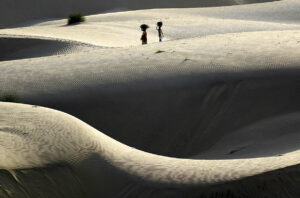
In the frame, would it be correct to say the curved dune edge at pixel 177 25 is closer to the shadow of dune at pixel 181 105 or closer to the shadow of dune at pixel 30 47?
the shadow of dune at pixel 30 47

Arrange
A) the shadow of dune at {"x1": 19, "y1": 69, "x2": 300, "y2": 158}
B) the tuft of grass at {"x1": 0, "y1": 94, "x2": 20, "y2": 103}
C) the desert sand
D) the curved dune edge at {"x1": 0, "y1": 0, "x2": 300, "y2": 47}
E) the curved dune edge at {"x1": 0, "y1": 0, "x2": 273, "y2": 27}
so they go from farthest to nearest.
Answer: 1. the curved dune edge at {"x1": 0, "y1": 0, "x2": 273, "y2": 27}
2. the curved dune edge at {"x1": 0, "y1": 0, "x2": 300, "y2": 47}
3. the tuft of grass at {"x1": 0, "y1": 94, "x2": 20, "y2": 103}
4. the shadow of dune at {"x1": 19, "y1": 69, "x2": 300, "y2": 158}
5. the desert sand

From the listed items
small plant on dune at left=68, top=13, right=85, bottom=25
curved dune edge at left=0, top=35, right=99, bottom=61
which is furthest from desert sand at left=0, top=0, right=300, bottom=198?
small plant on dune at left=68, top=13, right=85, bottom=25

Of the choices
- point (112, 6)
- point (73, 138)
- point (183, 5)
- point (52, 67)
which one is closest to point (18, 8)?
point (112, 6)

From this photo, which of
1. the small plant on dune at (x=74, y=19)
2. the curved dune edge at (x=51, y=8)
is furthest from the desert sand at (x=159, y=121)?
the curved dune edge at (x=51, y=8)

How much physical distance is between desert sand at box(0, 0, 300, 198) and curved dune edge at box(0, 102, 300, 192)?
0.01 m

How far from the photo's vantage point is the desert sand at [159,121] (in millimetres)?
5094

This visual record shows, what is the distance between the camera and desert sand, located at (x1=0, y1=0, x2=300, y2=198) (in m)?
5.09

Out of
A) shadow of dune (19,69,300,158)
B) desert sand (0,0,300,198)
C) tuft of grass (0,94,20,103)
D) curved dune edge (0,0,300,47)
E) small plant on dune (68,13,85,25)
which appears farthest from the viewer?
small plant on dune (68,13,85,25)

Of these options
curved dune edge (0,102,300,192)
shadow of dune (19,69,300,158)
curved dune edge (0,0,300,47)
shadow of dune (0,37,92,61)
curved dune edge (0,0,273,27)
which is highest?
curved dune edge (0,102,300,192)

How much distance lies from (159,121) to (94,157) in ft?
12.3

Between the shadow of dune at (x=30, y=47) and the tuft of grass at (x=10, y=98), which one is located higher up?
the tuft of grass at (x=10, y=98)

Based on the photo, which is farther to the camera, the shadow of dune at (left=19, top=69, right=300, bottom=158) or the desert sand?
the shadow of dune at (left=19, top=69, right=300, bottom=158)

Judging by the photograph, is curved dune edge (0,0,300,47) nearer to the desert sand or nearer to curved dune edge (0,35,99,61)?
curved dune edge (0,35,99,61)

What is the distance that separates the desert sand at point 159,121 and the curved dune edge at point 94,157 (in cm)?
1
